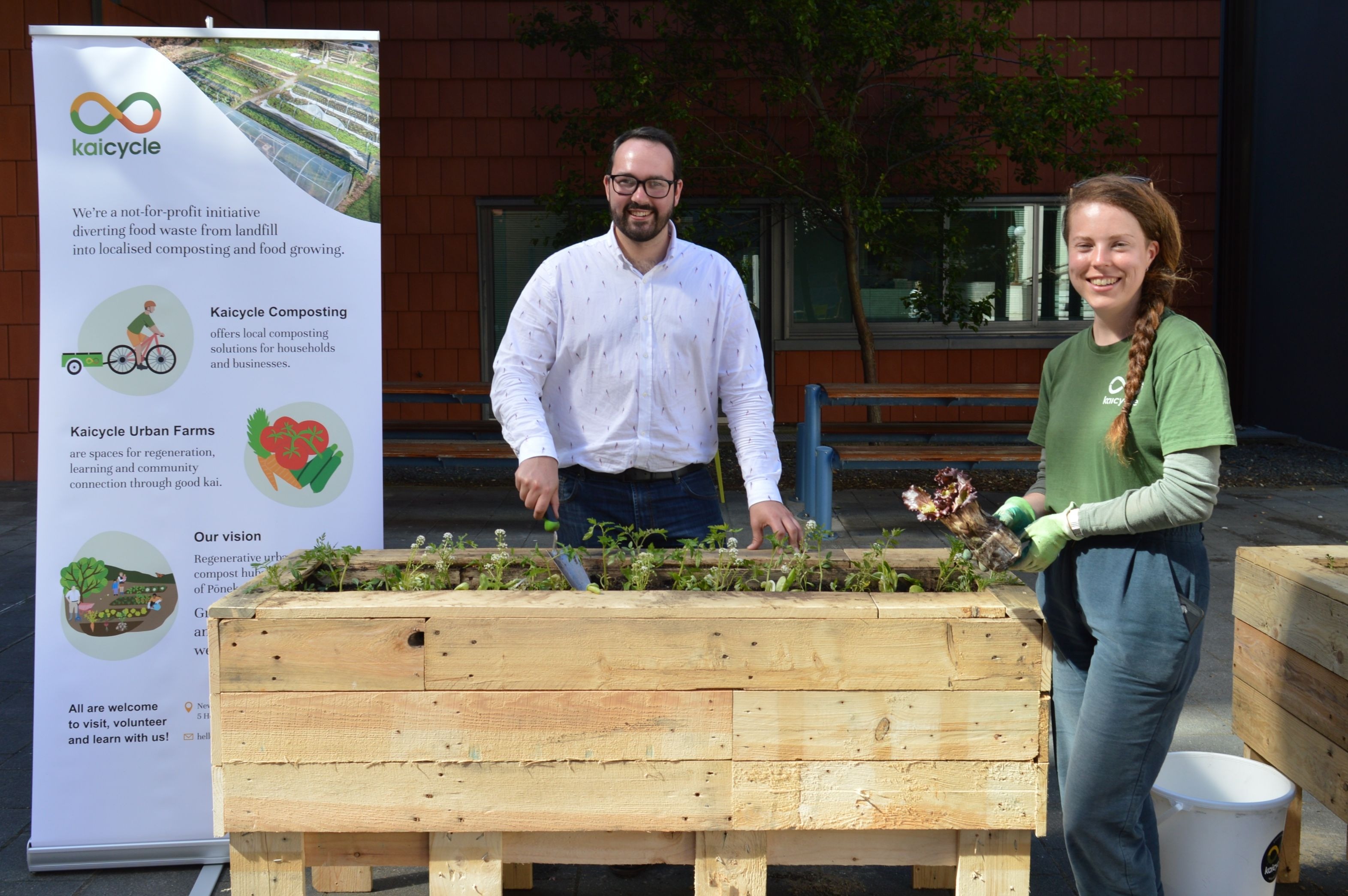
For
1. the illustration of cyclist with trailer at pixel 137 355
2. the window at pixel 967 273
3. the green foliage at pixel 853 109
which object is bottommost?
the illustration of cyclist with trailer at pixel 137 355

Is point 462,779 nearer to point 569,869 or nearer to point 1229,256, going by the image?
point 569,869

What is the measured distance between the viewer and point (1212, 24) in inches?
412

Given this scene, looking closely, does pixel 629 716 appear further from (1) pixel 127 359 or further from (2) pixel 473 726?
(1) pixel 127 359

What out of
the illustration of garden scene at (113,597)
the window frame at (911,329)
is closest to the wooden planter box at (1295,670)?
the illustration of garden scene at (113,597)

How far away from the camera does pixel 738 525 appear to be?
6.96 metres

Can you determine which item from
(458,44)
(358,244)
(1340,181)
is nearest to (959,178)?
(1340,181)

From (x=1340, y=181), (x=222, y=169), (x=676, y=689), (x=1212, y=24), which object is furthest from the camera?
(x=1212, y=24)

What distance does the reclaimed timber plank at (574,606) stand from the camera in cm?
206

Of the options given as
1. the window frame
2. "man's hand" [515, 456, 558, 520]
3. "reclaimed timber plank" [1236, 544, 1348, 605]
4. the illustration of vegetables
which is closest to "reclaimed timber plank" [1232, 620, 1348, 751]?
"reclaimed timber plank" [1236, 544, 1348, 605]

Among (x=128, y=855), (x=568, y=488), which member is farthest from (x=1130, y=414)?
(x=128, y=855)

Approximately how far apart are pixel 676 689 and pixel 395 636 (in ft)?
1.64

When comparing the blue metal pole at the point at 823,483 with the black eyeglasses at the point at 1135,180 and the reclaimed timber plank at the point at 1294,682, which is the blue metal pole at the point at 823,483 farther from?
the black eyeglasses at the point at 1135,180

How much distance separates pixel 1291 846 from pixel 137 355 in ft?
10.2

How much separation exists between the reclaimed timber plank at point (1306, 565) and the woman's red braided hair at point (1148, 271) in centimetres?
75
